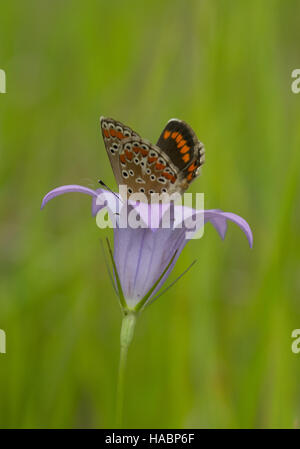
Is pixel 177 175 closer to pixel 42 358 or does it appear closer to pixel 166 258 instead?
pixel 166 258

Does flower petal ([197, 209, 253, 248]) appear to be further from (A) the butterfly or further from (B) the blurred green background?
(B) the blurred green background

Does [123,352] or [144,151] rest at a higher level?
[144,151]

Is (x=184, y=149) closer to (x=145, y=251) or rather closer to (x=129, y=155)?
(x=129, y=155)

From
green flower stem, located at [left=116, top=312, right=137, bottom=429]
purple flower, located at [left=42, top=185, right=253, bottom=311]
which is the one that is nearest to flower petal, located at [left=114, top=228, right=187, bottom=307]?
purple flower, located at [left=42, top=185, right=253, bottom=311]

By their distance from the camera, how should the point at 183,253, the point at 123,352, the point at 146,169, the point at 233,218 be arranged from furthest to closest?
the point at 183,253
the point at 146,169
the point at 233,218
the point at 123,352

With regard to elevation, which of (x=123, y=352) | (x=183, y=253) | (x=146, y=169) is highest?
(x=146, y=169)

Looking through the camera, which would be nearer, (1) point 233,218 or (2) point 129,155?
(1) point 233,218

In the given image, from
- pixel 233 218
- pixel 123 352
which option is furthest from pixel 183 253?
pixel 123 352
